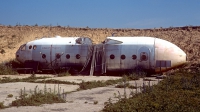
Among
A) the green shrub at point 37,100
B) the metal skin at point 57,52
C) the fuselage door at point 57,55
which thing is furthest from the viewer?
the fuselage door at point 57,55

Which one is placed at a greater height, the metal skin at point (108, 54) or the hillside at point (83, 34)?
the hillside at point (83, 34)

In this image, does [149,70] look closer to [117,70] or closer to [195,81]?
[117,70]

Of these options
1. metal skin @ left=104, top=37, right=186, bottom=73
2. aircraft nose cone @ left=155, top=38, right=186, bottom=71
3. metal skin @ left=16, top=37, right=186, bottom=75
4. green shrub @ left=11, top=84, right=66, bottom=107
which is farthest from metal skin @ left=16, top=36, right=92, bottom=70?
green shrub @ left=11, top=84, right=66, bottom=107

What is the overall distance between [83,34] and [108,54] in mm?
21438

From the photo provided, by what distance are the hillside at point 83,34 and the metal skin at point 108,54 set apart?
39.1 ft

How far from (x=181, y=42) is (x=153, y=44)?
606 inches

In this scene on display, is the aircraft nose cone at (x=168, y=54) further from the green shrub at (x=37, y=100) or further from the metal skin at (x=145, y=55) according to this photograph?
the green shrub at (x=37, y=100)

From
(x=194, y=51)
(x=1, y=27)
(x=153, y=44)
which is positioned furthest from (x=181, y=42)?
(x=1, y=27)

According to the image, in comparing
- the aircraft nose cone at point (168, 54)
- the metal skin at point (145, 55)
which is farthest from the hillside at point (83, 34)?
the metal skin at point (145, 55)

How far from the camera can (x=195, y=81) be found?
1698cm

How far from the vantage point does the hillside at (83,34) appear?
37181 mm

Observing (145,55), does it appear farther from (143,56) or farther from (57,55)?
(57,55)

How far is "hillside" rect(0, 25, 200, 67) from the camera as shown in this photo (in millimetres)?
37181

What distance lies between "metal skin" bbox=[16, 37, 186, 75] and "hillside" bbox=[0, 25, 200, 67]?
469 inches
